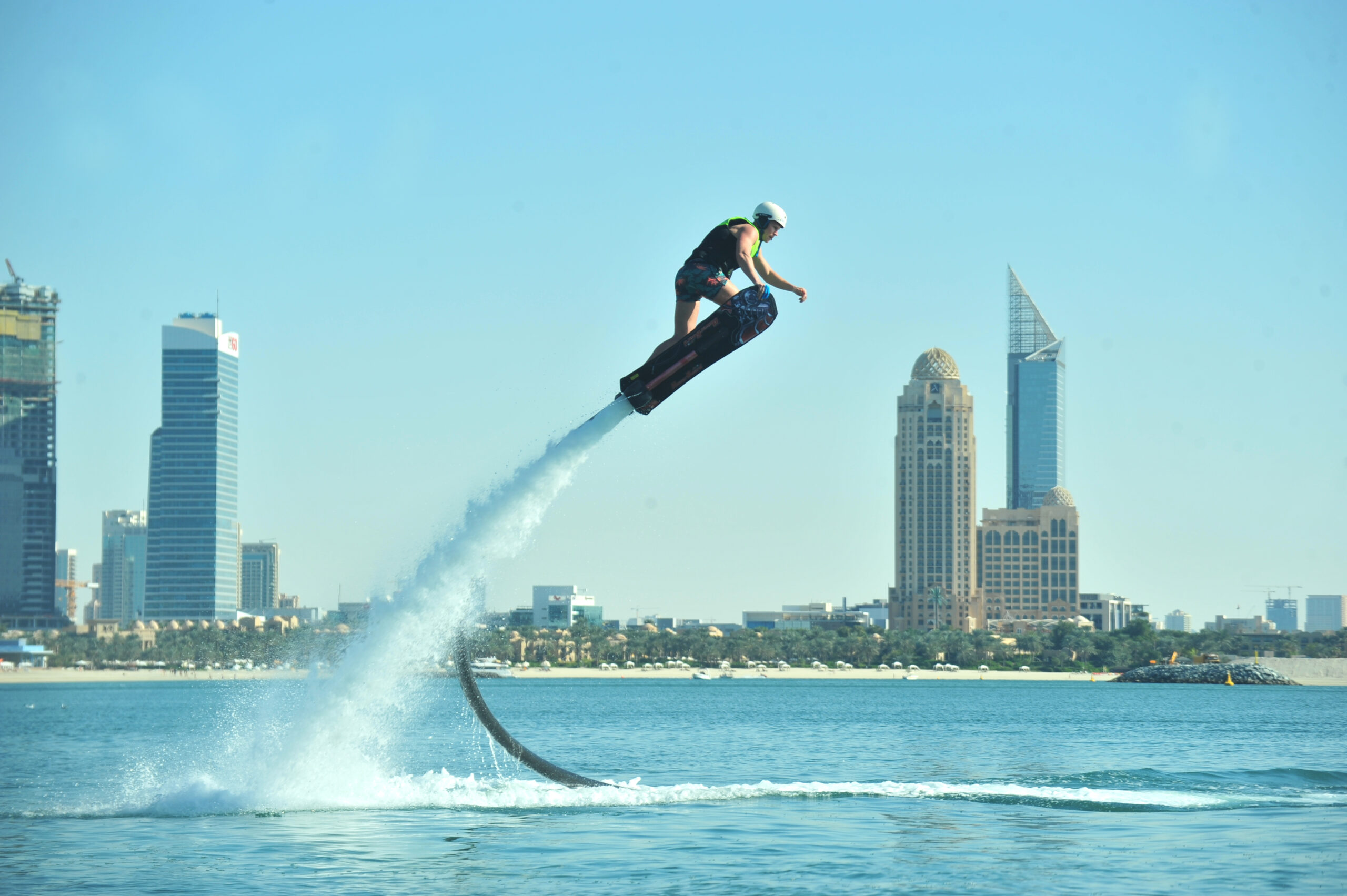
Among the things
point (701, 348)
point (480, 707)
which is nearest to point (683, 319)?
point (701, 348)

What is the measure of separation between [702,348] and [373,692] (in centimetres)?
1171

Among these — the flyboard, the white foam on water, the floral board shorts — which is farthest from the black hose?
the floral board shorts

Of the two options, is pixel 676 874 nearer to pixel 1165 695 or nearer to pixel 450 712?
pixel 450 712

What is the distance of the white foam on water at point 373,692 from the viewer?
29531 mm

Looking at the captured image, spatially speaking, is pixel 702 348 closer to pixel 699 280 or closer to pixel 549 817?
pixel 699 280

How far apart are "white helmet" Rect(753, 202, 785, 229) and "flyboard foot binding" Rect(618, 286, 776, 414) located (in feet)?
4.05

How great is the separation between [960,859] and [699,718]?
73506 mm

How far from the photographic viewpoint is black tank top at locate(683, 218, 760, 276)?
2520cm

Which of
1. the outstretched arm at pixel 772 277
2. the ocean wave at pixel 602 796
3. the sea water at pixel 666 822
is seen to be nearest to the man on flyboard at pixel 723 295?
the outstretched arm at pixel 772 277

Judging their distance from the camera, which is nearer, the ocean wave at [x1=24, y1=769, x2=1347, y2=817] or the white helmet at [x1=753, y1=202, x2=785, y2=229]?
the white helmet at [x1=753, y1=202, x2=785, y2=229]

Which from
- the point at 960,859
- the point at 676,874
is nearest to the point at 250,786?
the point at 676,874

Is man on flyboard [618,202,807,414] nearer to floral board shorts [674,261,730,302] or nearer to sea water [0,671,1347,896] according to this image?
floral board shorts [674,261,730,302]

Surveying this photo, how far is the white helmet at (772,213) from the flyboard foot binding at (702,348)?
1.23m

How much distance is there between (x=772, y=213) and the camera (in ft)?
82.4
